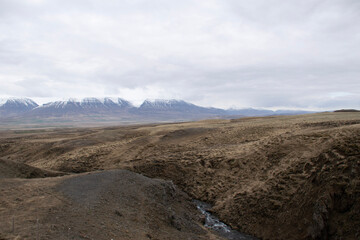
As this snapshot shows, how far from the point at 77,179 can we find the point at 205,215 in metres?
9.09

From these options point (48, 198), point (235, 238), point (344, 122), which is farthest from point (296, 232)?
point (344, 122)

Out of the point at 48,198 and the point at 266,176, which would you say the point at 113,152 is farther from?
the point at 266,176

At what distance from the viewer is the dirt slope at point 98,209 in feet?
28.5

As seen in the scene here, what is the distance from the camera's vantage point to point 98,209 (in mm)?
11070

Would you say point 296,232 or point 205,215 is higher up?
point 296,232

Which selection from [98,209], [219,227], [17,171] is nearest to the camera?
[98,209]

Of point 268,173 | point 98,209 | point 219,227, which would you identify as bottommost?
point 219,227

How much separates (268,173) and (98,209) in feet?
38.5

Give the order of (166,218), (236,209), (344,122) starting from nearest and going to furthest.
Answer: (166,218) < (236,209) < (344,122)

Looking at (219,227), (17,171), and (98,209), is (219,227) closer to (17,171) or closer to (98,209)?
(98,209)

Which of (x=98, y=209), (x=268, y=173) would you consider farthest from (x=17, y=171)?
(x=268, y=173)

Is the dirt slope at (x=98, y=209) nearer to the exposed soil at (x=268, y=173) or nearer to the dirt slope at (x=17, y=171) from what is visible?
the dirt slope at (x=17, y=171)

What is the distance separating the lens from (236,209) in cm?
1471

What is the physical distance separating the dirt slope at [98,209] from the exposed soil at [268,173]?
126 inches
